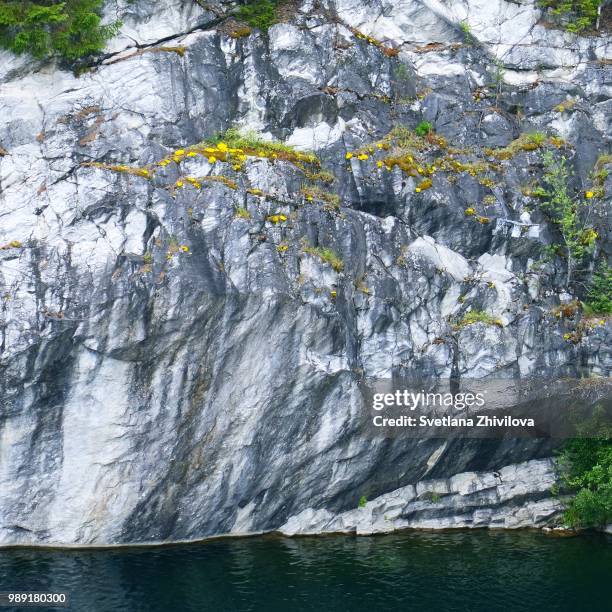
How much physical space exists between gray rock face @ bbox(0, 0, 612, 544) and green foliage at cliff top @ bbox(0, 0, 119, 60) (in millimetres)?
890

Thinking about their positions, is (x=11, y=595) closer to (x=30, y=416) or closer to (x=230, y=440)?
(x=30, y=416)

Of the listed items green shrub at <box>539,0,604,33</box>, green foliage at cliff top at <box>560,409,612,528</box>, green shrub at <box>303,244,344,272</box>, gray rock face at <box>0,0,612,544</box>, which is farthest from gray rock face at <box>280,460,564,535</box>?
green shrub at <box>539,0,604,33</box>

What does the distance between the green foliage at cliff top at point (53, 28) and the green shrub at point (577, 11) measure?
22.8m

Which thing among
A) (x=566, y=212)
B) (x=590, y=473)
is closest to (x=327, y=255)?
(x=566, y=212)

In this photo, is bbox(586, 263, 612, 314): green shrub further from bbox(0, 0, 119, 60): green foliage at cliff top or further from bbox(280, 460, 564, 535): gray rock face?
bbox(0, 0, 119, 60): green foliage at cliff top

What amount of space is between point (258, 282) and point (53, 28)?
1558cm

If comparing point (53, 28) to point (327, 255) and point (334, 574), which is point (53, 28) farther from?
point (334, 574)

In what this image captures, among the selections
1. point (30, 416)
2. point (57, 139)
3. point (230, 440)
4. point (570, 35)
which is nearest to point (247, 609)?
point (230, 440)

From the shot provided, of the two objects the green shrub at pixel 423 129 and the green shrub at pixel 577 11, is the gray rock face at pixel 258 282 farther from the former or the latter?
the green shrub at pixel 577 11

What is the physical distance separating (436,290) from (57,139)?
17023 mm

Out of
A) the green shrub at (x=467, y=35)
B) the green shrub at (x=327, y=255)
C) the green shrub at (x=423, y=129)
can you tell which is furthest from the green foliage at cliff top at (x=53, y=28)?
the green shrub at (x=467, y=35)

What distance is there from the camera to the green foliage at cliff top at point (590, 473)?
2617 centimetres

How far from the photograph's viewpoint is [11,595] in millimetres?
19656

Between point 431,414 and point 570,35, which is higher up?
point 570,35
